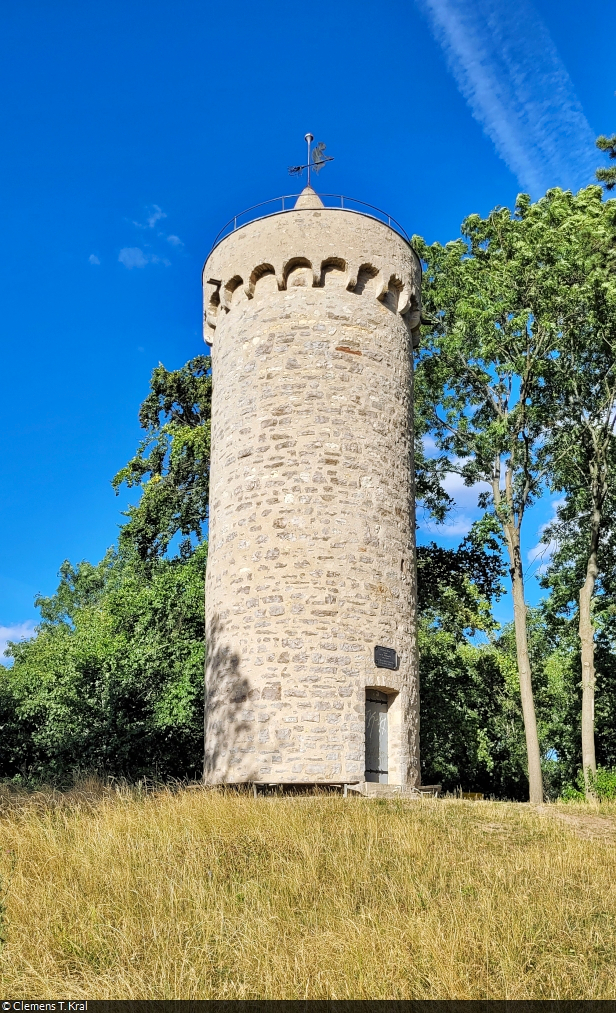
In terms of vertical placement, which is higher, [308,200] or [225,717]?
[308,200]

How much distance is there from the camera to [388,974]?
4.82m

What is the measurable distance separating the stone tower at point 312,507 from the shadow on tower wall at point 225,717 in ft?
0.10

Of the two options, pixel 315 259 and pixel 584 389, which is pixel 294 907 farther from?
pixel 584 389

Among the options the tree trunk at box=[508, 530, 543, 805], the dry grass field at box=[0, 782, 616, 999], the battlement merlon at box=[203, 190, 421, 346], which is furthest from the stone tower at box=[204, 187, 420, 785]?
the tree trunk at box=[508, 530, 543, 805]

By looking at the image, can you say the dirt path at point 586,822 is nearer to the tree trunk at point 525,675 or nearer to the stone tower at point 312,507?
the stone tower at point 312,507

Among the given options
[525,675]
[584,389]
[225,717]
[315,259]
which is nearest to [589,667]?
[525,675]

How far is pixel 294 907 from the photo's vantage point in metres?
5.89

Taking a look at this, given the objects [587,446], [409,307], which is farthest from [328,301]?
[587,446]

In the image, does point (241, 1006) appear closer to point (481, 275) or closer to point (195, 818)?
point (195, 818)

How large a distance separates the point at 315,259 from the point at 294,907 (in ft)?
35.7

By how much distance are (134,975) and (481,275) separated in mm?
16830

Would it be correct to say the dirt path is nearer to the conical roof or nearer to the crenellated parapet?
the crenellated parapet

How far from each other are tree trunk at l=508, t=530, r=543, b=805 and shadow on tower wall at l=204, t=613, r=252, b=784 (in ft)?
20.5

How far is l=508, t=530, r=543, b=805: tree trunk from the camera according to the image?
16195mm
